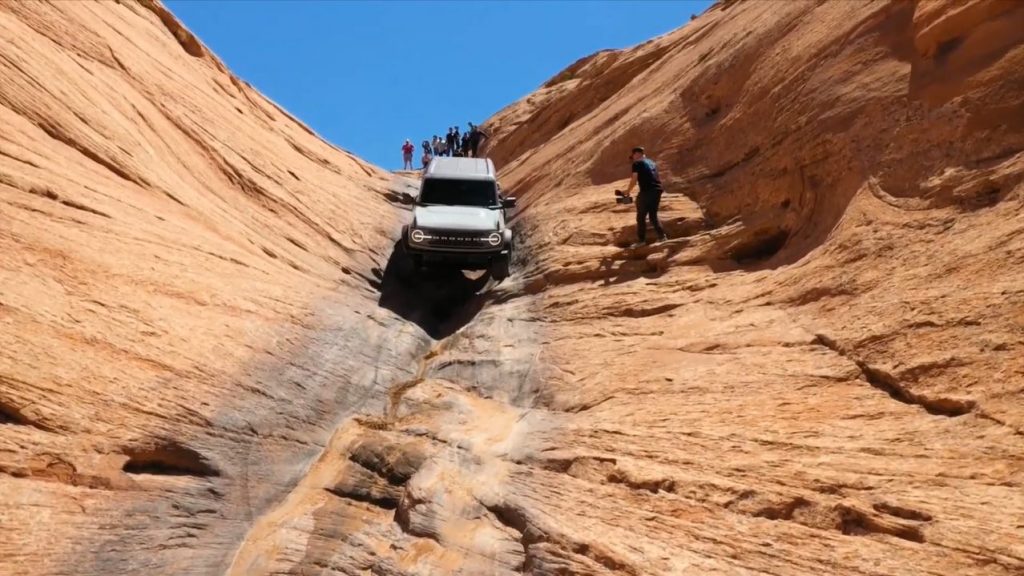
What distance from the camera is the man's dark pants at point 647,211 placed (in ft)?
44.5

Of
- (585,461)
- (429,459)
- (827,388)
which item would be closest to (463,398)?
(429,459)

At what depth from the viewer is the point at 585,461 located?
8750 millimetres

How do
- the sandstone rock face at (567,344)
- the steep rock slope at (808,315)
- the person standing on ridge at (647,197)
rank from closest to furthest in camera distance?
the steep rock slope at (808,315) → the sandstone rock face at (567,344) → the person standing on ridge at (647,197)

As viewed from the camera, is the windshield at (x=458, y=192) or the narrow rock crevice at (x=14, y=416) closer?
the narrow rock crevice at (x=14, y=416)

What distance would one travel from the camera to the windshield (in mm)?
16031

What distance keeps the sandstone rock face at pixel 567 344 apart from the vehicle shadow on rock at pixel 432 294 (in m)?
0.10

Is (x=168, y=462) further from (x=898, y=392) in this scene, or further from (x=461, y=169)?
(x=461, y=169)

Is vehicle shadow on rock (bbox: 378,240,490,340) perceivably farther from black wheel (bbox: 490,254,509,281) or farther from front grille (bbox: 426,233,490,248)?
front grille (bbox: 426,233,490,248)

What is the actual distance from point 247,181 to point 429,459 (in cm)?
823

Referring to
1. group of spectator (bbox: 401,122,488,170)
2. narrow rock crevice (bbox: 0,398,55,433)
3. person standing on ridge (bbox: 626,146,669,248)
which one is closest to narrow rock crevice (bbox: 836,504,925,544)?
person standing on ridge (bbox: 626,146,669,248)

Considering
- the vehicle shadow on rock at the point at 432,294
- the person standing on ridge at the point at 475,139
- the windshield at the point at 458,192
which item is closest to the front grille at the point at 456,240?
the vehicle shadow on rock at the point at 432,294

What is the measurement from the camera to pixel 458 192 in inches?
637

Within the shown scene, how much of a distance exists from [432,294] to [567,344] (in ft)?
13.7

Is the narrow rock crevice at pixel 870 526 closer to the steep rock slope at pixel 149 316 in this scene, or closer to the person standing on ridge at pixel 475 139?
the steep rock slope at pixel 149 316
